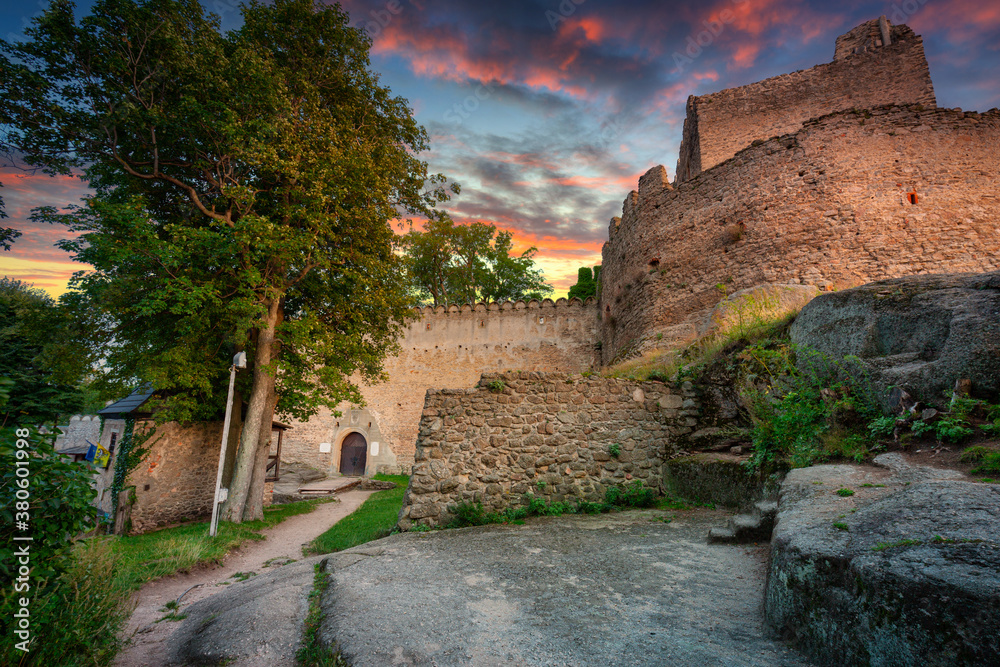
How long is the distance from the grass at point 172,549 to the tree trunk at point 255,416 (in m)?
0.42

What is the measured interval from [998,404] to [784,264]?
9422mm

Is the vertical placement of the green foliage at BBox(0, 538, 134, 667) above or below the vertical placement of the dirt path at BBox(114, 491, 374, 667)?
above

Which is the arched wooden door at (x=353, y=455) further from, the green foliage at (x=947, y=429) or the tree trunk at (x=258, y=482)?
the green foliage at (x=947, y=429)

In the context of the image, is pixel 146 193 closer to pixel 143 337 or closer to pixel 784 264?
pixel 143 337

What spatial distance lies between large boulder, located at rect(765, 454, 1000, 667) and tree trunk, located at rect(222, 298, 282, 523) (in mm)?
9278

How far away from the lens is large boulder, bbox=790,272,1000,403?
10.8ft

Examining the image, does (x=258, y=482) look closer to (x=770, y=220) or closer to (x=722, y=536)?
(x=722, y=536)

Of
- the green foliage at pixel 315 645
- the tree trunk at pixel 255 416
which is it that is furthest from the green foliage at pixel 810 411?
the tree trunk at pixel 255 416

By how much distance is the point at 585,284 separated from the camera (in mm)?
23328

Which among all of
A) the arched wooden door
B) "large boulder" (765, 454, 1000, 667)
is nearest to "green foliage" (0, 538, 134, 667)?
"large boulder" (765, 454, 1000, 667)

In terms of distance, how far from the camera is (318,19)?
10.4 meters

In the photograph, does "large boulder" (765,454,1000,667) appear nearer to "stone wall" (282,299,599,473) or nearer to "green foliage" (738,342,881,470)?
"green foliage" (738,342,881,470)

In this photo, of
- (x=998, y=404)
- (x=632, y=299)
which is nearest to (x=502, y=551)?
(x=998, y=404)

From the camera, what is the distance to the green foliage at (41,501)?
2.14 metres
